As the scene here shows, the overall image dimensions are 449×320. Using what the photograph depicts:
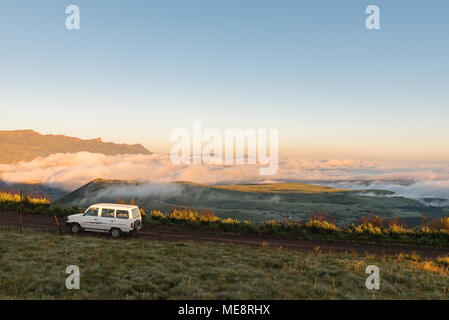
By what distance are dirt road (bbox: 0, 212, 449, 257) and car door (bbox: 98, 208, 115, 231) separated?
1.08 metres

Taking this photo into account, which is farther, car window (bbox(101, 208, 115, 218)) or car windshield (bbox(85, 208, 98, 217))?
car windshield (bbox(85, 208, 98, 217))

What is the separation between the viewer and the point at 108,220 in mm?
18422

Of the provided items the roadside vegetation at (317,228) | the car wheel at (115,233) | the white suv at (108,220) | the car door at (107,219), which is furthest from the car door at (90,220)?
the roadside vegetation at (317,228)

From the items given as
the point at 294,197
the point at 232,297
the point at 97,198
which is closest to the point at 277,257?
the point at 232,297

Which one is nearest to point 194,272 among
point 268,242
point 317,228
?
point 268,242

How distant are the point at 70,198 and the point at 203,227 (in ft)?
490

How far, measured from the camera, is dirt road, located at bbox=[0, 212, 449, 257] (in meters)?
18.0

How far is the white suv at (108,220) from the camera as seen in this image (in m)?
18.2

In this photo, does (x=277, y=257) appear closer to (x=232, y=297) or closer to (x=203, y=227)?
(x=232, y=297)

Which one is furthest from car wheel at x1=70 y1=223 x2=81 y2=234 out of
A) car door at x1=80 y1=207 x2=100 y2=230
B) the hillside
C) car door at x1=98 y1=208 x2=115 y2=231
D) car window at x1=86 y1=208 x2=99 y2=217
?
the hillside

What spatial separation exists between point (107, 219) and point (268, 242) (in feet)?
33.9

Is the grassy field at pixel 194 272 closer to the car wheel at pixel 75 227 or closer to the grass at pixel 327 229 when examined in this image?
the car wheel at pixel 75 227

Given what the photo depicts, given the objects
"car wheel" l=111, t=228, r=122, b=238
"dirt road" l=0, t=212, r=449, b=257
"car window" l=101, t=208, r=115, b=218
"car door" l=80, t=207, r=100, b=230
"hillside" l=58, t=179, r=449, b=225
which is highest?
"car window" l=101, t=208, r=115, b=218

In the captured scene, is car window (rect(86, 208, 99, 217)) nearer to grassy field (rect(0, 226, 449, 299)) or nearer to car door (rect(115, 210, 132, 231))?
car door (rect(115, 210, 132, 231))
